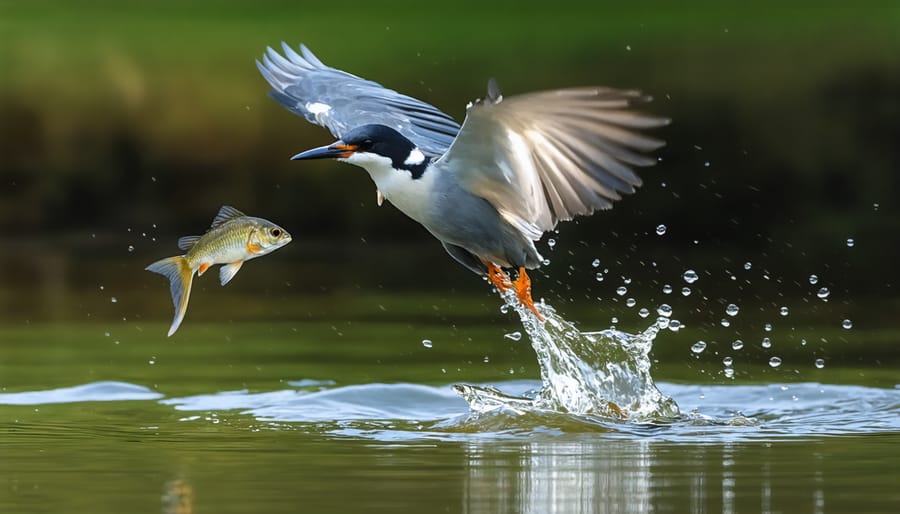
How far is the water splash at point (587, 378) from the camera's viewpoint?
8938mm

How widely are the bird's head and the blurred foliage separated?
20.5 feet

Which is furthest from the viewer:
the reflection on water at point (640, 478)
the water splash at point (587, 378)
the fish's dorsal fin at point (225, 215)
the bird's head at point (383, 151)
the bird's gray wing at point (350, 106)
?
the bird's gray wing at point (350, 106)

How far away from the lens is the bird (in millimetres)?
7902

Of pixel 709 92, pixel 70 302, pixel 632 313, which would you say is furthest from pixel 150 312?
pixel 709 92

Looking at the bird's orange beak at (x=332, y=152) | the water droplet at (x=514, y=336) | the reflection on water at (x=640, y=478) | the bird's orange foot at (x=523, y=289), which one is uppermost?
the bird's orange beak at (x=332, y=152)

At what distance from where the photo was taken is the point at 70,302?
1404cm

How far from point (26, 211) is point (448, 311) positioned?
8.89 meters

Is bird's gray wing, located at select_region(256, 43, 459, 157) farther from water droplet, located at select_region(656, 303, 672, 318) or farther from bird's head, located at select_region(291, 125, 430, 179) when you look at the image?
water droplet, located at select_region(656, 303, 672, 318)

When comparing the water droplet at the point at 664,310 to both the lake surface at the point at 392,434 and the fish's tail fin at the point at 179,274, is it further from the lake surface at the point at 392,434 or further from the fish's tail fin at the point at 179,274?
the fish's tail fin at the point at 179,274

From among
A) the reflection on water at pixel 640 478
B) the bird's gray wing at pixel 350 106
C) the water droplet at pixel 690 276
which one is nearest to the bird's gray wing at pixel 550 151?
the bird's gray wing at pixel 350 106

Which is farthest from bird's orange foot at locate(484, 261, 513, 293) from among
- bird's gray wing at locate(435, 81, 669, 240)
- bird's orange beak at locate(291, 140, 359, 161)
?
bird's orange beak at locate(291, 140, 359, 161)

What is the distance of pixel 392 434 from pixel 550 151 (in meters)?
1.48

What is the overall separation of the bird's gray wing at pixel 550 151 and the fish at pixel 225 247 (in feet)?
3.19

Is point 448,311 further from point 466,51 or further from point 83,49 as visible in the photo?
point 83,49
